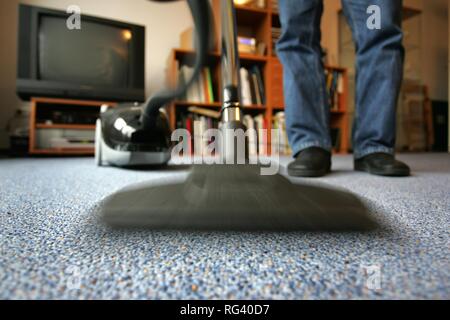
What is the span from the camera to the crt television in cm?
190

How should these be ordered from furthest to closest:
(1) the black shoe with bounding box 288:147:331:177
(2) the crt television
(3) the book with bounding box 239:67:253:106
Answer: (3) the book with bounding box 239:67:253:106, (2) the crt television, (1) the black shoe with bounding box 288:147:331:177

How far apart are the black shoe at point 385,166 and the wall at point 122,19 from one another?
5.48ft

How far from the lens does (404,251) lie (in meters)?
0.25

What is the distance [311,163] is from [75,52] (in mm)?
1824

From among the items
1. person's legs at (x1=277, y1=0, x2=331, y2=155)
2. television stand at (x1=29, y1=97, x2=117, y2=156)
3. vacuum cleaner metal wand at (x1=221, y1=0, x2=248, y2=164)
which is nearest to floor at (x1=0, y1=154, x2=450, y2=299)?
vacuum cleaner metal wand at (x1=221, y1=0, x2=248, y2=164)

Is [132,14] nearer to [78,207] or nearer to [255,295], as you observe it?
[78,207]

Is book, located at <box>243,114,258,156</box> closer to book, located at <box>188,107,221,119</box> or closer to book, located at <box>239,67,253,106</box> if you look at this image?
book, located at <box>239,67,253,106</box>

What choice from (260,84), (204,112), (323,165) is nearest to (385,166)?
(323,165)

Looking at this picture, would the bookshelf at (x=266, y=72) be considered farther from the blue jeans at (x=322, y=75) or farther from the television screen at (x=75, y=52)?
the blue jeans at (x=322, y=75)

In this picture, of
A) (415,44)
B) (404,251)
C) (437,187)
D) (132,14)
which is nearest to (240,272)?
(404,251)

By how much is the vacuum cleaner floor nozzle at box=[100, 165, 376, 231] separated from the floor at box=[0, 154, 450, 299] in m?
0.01

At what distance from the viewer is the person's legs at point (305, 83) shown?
865 mm
